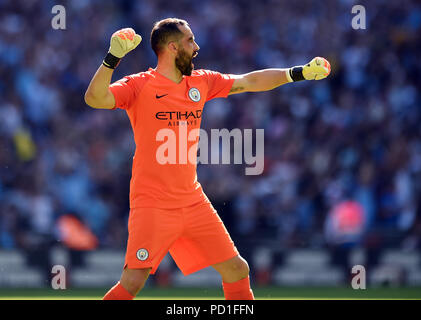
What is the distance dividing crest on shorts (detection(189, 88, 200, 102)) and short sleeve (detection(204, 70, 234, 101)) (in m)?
0.27

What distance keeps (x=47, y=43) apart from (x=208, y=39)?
124 inches

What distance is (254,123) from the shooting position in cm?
1477

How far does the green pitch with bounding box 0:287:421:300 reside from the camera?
35.0 ft

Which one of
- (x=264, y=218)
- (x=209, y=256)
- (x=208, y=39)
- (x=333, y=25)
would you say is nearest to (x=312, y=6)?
(x=333, y=25)

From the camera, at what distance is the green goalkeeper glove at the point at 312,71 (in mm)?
7051

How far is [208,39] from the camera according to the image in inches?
637

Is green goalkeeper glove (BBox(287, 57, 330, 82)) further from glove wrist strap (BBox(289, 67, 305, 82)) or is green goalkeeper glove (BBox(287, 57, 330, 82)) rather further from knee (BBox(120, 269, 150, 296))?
knee (BBox(120, 269, 150, 296))

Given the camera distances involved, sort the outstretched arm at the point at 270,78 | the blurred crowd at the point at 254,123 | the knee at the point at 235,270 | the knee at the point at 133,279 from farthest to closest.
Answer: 1. the blurred crowd at the point at 254,123
2. the outstretched arm at the point at 270,78
3. the knee at the point at 235,270
4. the knee at the point at 133,279

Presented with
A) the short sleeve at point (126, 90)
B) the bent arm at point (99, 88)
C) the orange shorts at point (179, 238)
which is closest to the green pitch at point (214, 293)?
the orange shorts at point (179, 238)

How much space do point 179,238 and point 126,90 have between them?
130 centimetres

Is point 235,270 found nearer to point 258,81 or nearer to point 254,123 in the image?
point 258,81

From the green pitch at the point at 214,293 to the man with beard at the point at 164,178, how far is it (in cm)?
402

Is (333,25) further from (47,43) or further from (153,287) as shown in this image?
(153,287)

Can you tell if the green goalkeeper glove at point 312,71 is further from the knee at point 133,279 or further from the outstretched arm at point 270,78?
the knee at point 133,279
